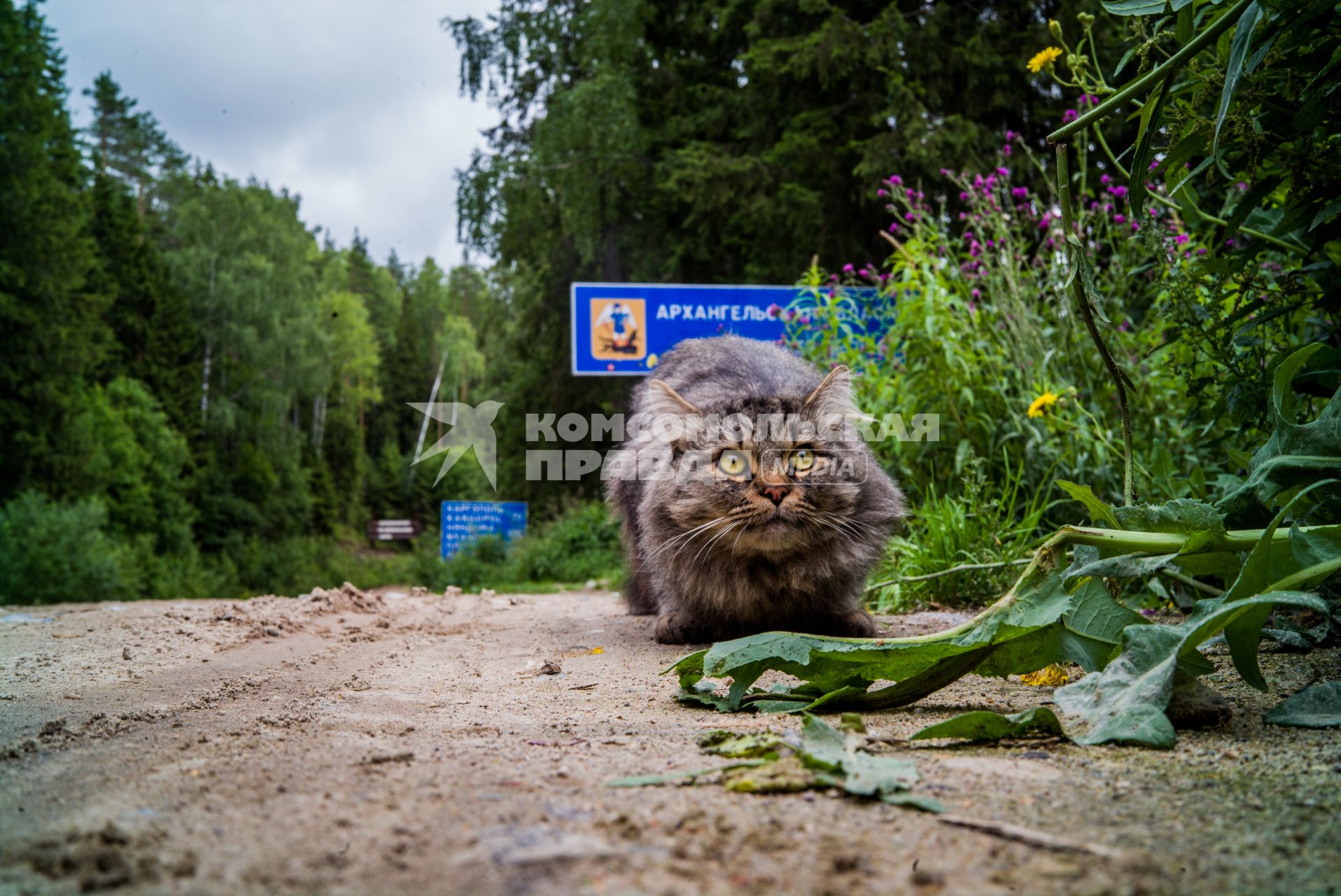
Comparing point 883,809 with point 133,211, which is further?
point 133,211

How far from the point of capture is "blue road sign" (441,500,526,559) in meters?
16.0

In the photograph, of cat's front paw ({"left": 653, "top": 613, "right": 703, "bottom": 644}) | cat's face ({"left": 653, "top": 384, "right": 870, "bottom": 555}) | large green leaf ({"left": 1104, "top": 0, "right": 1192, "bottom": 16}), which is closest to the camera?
large green leaf ({"left": 1104, "top": 0, "right": 1192, "bottom": 16})

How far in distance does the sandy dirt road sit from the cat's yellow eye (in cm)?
99

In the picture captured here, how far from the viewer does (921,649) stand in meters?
1.89

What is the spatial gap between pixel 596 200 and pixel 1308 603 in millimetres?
12797

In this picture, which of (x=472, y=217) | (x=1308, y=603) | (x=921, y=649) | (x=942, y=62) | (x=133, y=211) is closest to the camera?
(x=1308, y=603)

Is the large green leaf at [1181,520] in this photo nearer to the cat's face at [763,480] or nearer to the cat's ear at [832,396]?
the cat's face at [763,480]

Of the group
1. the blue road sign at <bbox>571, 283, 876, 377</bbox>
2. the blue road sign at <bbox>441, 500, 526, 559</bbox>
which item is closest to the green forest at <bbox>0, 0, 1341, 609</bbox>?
the blue road sign at <bbox>441, 500, 526, 559</bbox>

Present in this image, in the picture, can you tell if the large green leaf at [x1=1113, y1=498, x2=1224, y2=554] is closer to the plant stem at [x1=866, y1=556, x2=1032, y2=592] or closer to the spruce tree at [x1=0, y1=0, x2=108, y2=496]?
the plant stem at [x1=866, y1=556, x2=1032, y2=592]

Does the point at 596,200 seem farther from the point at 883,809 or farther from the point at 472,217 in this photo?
the point at 883,809

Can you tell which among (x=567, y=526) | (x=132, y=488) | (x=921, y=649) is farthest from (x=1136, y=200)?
(x=132, y=488)

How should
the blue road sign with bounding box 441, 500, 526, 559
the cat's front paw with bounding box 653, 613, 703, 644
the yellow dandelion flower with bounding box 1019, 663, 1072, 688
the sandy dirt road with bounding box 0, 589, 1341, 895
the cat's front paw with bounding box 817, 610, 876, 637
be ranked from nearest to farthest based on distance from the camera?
the sandy dirt road with bounding box 0, 589, 1341, 895 → the yellow dandelion flower with bounding box 1019, 663, 1072, 688 → the cat's front paw with bounding box 817, 610, 876, 637 → the cat's front paw with bounding box 653, 613, 703, 644 → the blue road sign with bounding box 441, 500, 526, 559

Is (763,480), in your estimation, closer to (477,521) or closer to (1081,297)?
(1081,297)

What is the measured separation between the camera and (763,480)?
9.97 feet
